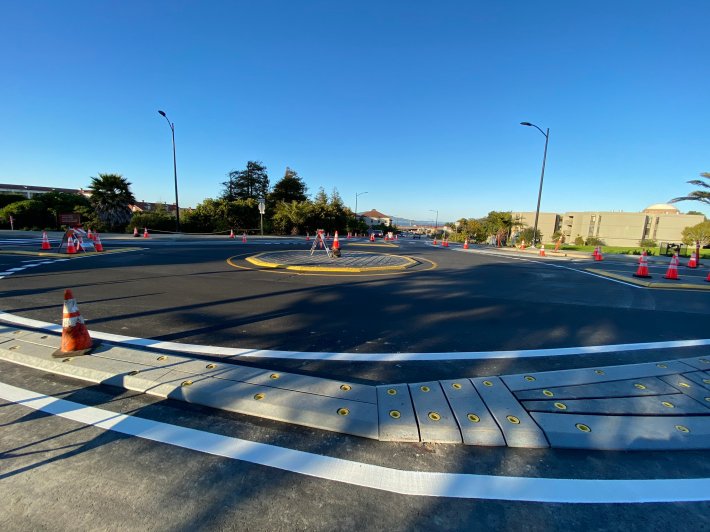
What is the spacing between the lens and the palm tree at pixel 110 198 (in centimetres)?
2914

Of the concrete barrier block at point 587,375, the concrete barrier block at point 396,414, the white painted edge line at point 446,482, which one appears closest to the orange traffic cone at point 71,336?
the white painted edge line at point 446,482

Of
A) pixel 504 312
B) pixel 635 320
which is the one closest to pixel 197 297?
pixel 504 312

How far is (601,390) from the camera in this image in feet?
10.1

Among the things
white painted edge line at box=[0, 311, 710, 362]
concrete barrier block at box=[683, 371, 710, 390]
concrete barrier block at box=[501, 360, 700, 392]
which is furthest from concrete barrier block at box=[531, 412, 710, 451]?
white painted edge line at box=[0, 311, 710, 362]

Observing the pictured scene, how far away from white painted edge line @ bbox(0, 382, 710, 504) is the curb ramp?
1.08 feet

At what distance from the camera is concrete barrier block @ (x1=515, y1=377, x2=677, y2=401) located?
2.97 meters

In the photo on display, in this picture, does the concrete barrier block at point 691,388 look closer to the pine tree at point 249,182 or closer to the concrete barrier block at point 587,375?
the concrete barrier block at point 587,375

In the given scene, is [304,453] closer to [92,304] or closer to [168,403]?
[168,403]

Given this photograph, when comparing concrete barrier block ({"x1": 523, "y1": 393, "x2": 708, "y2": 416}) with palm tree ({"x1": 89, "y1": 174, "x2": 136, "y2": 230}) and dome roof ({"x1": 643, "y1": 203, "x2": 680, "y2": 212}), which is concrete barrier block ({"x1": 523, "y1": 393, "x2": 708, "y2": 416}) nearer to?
palm tree ({"x1": 89, "y1": 174, "x2": 136, "y2": 230})

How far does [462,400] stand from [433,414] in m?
0.36

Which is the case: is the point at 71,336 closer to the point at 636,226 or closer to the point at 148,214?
the point at 148,214

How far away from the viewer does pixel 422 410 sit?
2.70 metres

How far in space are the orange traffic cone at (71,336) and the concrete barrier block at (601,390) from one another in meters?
4.79

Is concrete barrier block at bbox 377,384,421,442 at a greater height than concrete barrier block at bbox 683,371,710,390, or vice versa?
concrete barrier block at bbox 683,371,710,390
